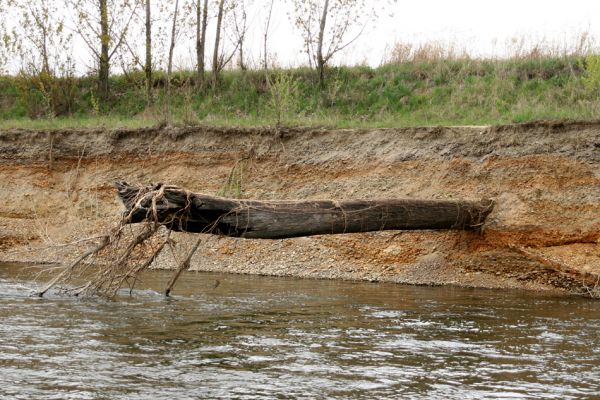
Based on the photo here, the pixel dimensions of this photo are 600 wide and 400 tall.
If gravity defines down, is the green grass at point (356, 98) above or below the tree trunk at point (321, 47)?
below

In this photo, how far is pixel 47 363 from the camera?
7984 mm

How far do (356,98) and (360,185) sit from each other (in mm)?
6537

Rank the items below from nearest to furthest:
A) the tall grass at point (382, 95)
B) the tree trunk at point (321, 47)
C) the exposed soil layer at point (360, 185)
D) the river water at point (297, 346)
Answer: the river water at point (297, 346) → the exposed soil layer at point (360, 185) → the tall grass at point (382, 95) → the tree trunk at point (321, 47)

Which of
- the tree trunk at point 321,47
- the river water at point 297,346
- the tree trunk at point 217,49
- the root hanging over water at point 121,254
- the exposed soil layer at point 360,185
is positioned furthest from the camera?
the tree trunk at point 217,49

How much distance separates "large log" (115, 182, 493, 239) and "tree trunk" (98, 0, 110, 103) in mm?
14384

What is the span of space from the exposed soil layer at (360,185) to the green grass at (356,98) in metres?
0.83

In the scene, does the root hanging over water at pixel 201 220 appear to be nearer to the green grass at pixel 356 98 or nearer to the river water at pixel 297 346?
the river water at pixel 297 346

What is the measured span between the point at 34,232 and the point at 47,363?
42.4 ft

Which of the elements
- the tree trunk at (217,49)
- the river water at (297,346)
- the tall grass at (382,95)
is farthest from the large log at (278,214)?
the tree trunk at (217,49)

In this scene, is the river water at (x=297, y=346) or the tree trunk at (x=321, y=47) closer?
the river water at (x=297, y=346)

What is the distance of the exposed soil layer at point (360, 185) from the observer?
15484 millimetres

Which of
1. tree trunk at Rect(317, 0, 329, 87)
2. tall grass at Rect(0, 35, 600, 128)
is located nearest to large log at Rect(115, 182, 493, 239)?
tall grass at Rect(0, 35, 600, 128)

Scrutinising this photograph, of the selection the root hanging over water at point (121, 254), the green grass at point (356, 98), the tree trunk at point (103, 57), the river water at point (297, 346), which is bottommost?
the river water at point (297, 346)

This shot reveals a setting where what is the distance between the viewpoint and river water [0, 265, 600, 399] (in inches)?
290
